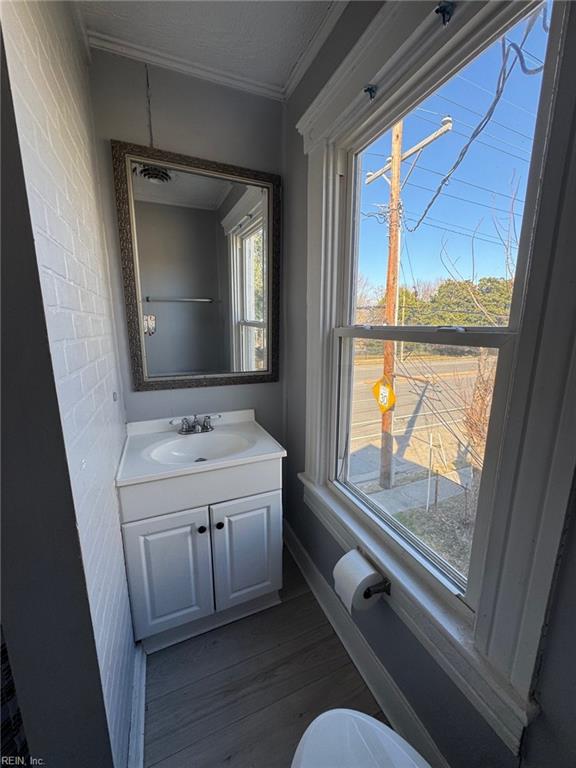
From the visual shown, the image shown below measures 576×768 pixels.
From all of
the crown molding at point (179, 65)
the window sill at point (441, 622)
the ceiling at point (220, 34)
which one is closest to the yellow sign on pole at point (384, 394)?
the window sill at point (441, 622)

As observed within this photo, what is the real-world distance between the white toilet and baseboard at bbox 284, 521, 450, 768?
0.33 metres

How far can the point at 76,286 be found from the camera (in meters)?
0.78

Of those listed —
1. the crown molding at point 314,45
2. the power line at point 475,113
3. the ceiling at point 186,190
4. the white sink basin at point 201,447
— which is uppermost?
the crown molding at point 314,45

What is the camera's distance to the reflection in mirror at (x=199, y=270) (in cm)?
→ 138

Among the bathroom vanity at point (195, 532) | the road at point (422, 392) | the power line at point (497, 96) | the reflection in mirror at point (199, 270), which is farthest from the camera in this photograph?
the reflection in mirror at point (199, 270)

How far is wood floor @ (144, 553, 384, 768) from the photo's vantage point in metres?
0.97

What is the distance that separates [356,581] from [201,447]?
34.5 inches

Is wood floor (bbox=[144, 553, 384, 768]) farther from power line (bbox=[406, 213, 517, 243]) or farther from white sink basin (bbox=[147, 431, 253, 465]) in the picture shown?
power line (bbox=[406, 213, 517, 243])

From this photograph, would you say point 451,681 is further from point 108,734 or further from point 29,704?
point 29,704

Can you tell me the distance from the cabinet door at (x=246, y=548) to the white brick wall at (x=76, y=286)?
1.15ft

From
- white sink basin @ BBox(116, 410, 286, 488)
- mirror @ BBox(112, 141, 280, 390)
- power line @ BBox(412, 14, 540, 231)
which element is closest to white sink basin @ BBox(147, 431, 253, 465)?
white sink basin @ BBox(116, 410, 286, 488)

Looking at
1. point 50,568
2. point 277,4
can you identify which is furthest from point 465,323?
point 277,4

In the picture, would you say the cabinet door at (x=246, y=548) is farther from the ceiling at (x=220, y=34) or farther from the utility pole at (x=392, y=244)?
the ceiling at (x=220, y=34)

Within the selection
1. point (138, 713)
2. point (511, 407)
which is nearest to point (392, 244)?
point (511, 407)
